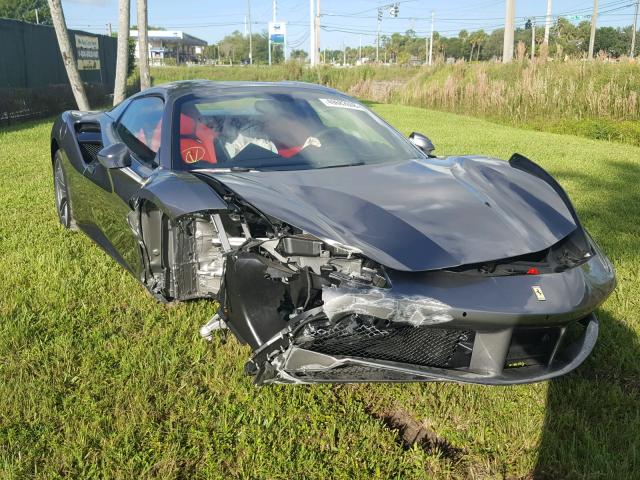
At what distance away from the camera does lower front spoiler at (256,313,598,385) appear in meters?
2.17

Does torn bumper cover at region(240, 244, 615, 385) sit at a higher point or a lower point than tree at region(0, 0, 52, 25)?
lower

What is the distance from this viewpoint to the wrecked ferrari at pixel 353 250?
2.17 m

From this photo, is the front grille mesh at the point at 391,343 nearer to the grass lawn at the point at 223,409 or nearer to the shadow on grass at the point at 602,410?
the grass lawn at the point at 223,409

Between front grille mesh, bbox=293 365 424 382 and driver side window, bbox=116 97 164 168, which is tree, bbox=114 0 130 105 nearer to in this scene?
driver side window, bbox=116 97 164 168

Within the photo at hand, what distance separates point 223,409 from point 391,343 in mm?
789

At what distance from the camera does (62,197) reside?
16.9 ft

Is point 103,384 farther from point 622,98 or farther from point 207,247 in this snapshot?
point 622,98

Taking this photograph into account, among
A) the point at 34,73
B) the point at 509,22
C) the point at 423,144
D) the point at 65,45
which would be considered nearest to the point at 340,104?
the point at 423,144

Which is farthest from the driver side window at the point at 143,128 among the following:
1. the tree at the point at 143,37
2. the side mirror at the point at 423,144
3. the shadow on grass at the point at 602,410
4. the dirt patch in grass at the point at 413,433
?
the tree at the point at 143,37

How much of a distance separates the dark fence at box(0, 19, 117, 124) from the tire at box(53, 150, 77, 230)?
9.24 metres

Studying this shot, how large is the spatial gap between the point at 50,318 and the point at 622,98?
14.9 metres

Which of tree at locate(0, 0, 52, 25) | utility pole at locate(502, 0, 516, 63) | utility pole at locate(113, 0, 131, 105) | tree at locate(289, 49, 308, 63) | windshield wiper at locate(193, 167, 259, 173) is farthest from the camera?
tree at locate(0, 0, 52, 25)

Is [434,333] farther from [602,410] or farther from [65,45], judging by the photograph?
[65,45]

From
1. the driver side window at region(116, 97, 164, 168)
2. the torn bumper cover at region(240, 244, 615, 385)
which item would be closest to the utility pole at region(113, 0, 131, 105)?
the driver side window at region(116, 97, 164, 168)
